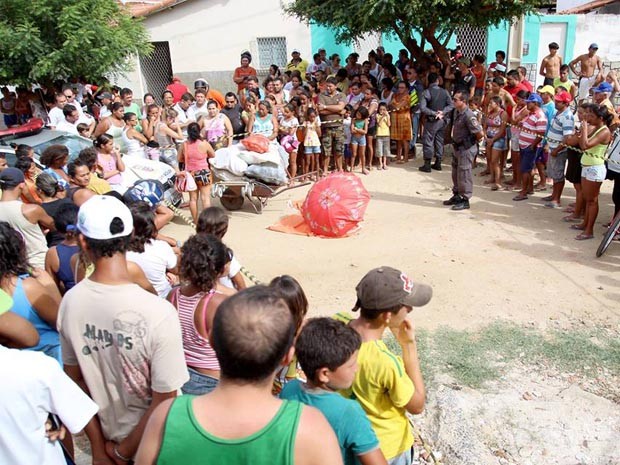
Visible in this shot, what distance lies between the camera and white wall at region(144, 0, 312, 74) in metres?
18.2

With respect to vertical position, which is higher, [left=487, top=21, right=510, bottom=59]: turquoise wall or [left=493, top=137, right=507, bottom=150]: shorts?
[left=487, top=21, right=510, bottom=59]: turquoise wall

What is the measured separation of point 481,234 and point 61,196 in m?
5.36

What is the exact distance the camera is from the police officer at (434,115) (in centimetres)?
1114

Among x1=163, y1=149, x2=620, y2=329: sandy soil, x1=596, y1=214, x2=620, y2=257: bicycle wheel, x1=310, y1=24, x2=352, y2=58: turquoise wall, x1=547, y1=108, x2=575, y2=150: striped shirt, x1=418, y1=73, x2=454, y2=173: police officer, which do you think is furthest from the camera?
x1=310, y1=24, x2=352, y2=58: turquoise wall

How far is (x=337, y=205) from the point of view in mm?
7789

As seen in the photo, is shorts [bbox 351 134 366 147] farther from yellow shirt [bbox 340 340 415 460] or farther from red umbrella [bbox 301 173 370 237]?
yellow shirt [bbox 340 340 415 460]

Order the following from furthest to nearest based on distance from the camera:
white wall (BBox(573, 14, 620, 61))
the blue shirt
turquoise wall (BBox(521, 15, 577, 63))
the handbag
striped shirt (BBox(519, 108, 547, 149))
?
white wall (BBox(573, 14, 620, 61)) < turquoise wall (BBox(521, 15, 577, 63)) < striped shirt (BBox(519, 108, 547, 149)) < the handbag < the blue shirt

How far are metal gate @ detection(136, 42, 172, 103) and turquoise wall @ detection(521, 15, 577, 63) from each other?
38.4 feet

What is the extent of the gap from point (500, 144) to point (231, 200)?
15.7 ft

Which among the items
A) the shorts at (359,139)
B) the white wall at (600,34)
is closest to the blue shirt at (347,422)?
the shorts at (359,139)

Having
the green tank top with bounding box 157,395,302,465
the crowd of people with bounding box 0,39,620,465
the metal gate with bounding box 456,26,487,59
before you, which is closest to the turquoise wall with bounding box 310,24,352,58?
the metal gate with bounding box 456,26,487,59

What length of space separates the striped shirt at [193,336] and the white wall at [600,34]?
1852cm

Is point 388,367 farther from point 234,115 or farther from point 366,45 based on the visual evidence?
point 366,45

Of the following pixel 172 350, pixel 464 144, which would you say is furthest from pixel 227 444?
pixel 464 144
